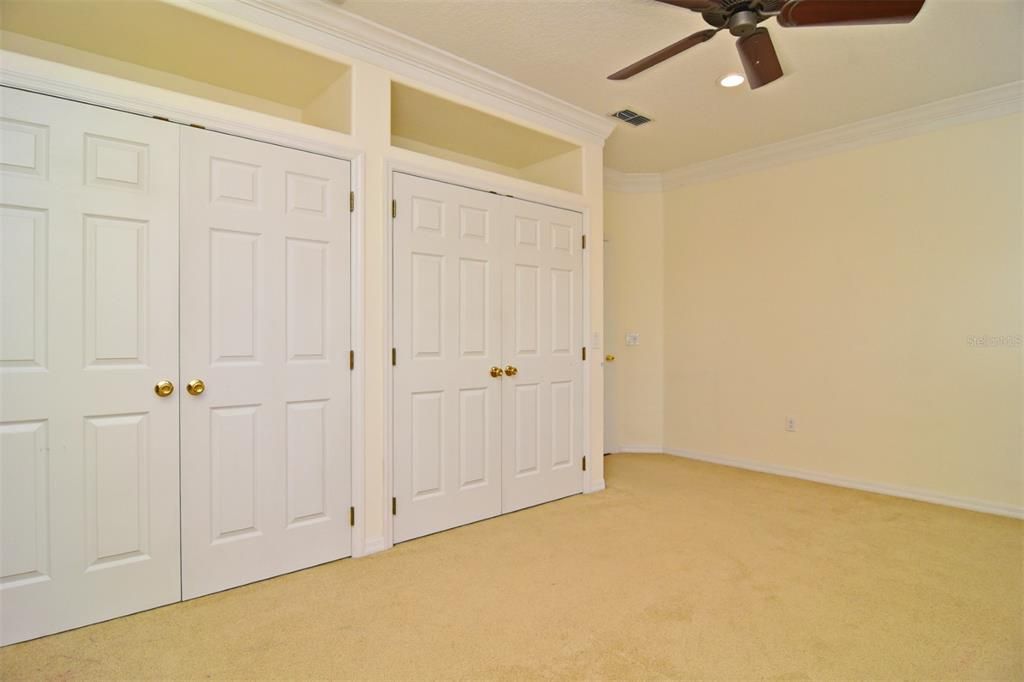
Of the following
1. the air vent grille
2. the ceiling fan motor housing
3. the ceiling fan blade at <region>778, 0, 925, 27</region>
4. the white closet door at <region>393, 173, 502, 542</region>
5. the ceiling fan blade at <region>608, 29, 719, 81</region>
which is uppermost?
the air vent grille

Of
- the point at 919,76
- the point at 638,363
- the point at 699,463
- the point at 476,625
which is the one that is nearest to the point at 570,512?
the point at 476,625

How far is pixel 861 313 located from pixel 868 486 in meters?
1.32

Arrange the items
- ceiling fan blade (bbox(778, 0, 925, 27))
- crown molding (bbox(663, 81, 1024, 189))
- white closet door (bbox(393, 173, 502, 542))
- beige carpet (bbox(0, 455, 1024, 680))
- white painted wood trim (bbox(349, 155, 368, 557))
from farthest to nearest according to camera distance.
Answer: crown molding (bbox(663, 81, 1024, 189)), white closet door (bbox(393, 173, 502, 542)), white painted wood trim (bbox(349, 155, 368, 557)), ceiling fan blade (bbox(778, 0, 925, 27)), beige carpet (bbox(0, 455, 1024, 680))

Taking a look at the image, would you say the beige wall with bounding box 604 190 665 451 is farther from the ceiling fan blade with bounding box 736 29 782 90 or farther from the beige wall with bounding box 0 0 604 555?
the ceiling fan blade with bounding box 736 29 782 90

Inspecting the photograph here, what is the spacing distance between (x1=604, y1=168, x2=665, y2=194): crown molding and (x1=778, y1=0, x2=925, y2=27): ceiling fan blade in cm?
313

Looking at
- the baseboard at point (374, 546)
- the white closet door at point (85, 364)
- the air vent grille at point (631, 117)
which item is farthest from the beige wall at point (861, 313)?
the white closet door at point (85, 364)

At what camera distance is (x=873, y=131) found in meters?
3.98

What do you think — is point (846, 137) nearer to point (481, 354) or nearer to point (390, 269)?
point (481, 354)

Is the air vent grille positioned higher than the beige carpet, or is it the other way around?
the air vent grille

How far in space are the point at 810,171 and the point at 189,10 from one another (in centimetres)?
436

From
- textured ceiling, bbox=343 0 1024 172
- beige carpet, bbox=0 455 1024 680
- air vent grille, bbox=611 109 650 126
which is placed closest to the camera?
beige carpet, bbox=0 455 1024 680

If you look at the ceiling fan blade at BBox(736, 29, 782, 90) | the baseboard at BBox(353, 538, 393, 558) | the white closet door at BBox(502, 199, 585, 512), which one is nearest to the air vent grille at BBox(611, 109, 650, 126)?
the white closet door at BBox(502, 199, 585, 512)

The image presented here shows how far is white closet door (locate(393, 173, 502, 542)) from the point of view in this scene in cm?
300

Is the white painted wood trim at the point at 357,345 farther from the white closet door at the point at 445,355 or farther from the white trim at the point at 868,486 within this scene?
the white trim at the point at 868,486
